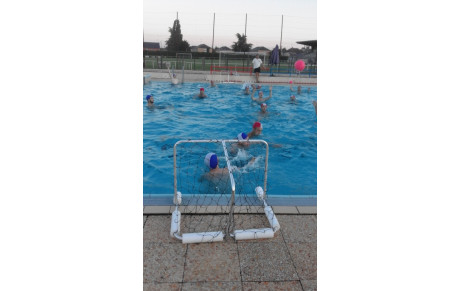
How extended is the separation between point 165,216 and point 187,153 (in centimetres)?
455

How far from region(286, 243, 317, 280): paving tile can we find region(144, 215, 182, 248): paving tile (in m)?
1.29

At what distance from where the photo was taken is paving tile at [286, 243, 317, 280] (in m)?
3.12

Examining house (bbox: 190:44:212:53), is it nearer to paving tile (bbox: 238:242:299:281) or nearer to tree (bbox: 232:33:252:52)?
tree (bbox: 232:33:252:52)

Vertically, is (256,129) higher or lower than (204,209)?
higher

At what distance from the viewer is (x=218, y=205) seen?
14.5 ft

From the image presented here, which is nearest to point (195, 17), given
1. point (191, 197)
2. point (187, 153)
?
point (187, 153)

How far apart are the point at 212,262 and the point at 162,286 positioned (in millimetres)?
565

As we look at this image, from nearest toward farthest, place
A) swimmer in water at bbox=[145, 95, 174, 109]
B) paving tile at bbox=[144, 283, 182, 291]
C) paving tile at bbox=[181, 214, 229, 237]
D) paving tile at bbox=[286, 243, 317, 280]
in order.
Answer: paving tile at bbox=[144, 283, 182, 291]
paving tile at bbox=[286, 243, 317, 280]
paving tile at bbox=[181, 214, 229, 237]
swimmer in water at bbox=[145, 95, 174, 109]

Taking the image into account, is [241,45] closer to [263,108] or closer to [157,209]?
[263,108]

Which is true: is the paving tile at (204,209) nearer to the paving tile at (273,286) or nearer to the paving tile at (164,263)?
the paving tile at (164,263)

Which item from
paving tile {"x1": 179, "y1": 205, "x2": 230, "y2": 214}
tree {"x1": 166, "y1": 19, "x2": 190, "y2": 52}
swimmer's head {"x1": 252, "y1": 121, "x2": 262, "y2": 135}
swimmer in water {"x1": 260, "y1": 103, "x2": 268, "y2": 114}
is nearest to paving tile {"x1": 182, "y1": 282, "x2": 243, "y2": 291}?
paving tile {"x1": 179, "y1": 205, "x2": 230, "y2": 214}

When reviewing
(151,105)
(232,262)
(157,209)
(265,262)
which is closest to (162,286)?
(232,262)

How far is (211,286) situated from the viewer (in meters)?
2.90

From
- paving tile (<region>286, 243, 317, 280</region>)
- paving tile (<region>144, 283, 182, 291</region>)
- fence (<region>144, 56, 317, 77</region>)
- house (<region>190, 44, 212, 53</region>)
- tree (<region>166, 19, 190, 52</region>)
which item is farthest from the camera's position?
house (<region>190, 44, 212, 53</region>)
